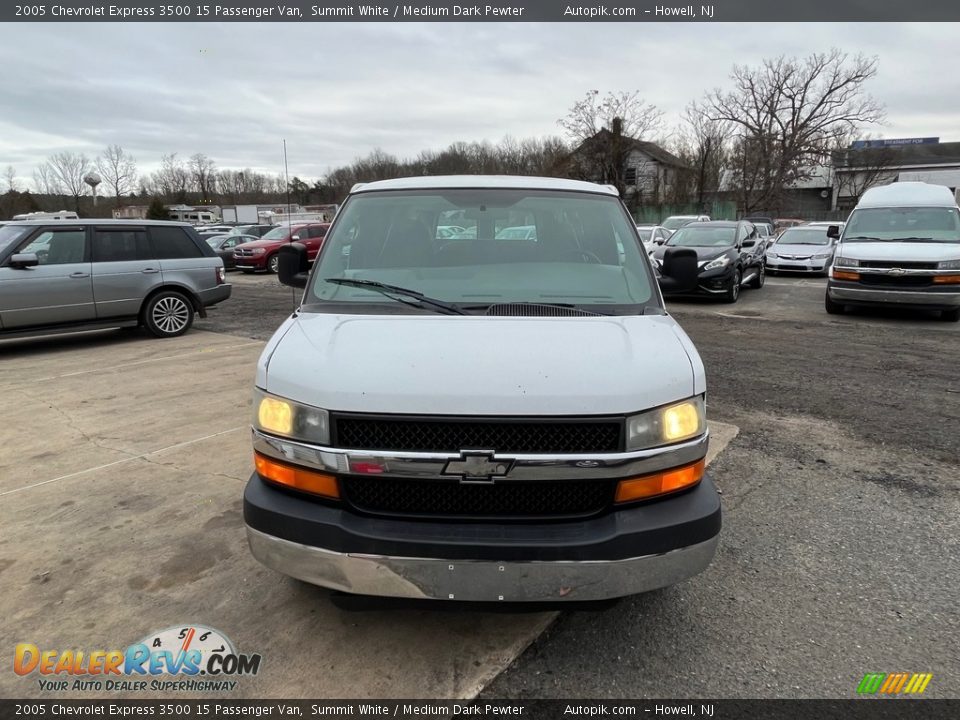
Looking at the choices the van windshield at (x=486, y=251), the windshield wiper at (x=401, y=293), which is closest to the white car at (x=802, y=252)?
the van windshield at (x=486, y=251)

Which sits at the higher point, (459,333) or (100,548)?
(459,333)

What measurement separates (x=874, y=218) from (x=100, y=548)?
13.0 meters

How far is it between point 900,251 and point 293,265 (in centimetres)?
1040

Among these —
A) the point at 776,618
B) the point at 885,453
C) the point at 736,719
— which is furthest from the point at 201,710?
the point at 885,453

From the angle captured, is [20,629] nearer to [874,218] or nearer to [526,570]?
[526,570]

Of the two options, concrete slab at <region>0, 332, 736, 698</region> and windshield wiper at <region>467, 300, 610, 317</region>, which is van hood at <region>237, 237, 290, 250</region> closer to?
concrete slab at <region>0, 332, 736, 698</region>

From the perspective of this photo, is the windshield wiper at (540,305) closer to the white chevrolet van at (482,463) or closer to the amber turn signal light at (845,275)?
the white chevrolet van at (482,463)

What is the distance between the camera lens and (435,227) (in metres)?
3.50

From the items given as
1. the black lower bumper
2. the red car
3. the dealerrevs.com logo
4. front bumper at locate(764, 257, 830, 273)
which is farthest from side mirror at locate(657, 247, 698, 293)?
the red car

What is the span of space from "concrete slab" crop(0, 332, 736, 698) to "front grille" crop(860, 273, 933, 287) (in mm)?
7138

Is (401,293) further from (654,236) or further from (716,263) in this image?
(654,236)

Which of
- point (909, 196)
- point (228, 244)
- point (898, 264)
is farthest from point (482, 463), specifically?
point (228, 244)

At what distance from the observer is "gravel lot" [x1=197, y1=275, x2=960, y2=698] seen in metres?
2.44

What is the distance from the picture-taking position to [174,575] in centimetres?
311
